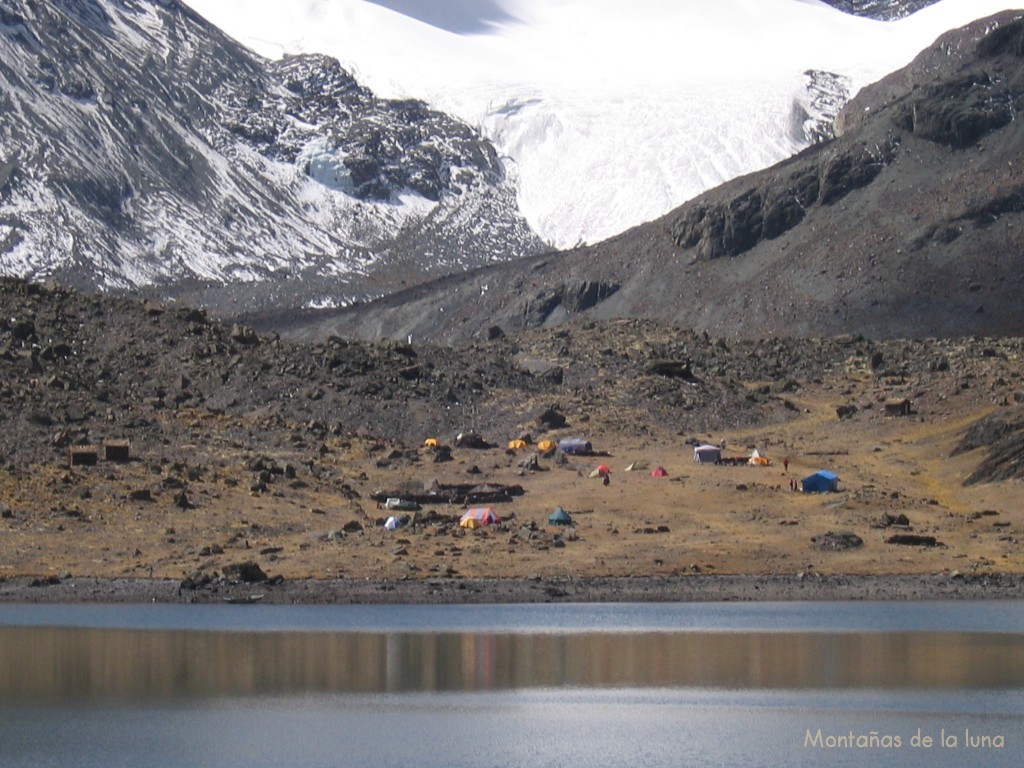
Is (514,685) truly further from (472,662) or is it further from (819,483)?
(819,483)

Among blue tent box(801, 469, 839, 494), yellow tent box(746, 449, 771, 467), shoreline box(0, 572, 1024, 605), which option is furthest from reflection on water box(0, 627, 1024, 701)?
yellow tent box(746, 449, 771, 467)

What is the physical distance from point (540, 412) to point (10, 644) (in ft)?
233

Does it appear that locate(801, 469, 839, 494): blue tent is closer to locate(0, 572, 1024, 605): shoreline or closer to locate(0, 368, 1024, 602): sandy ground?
locate(0, 368, 1024, 602): sandy ground

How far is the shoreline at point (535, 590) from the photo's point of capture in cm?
7762

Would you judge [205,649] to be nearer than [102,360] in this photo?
Yes

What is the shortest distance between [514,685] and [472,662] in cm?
471

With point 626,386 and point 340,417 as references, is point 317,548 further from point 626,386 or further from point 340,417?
point 626,386

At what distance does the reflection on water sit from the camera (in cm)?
5641

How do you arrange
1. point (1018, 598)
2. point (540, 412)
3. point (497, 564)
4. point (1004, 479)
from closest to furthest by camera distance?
point (1018, 598)
point (497, 564)
point (1004, 479)
point (540, 412)

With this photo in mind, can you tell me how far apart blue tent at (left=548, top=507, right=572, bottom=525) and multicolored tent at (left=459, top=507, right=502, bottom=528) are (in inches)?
108

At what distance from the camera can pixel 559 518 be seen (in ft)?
319

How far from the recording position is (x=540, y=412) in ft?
434

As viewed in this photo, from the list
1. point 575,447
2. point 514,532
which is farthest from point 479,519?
point 575,447

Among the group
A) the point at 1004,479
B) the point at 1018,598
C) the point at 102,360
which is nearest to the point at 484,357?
the point at 102,360
